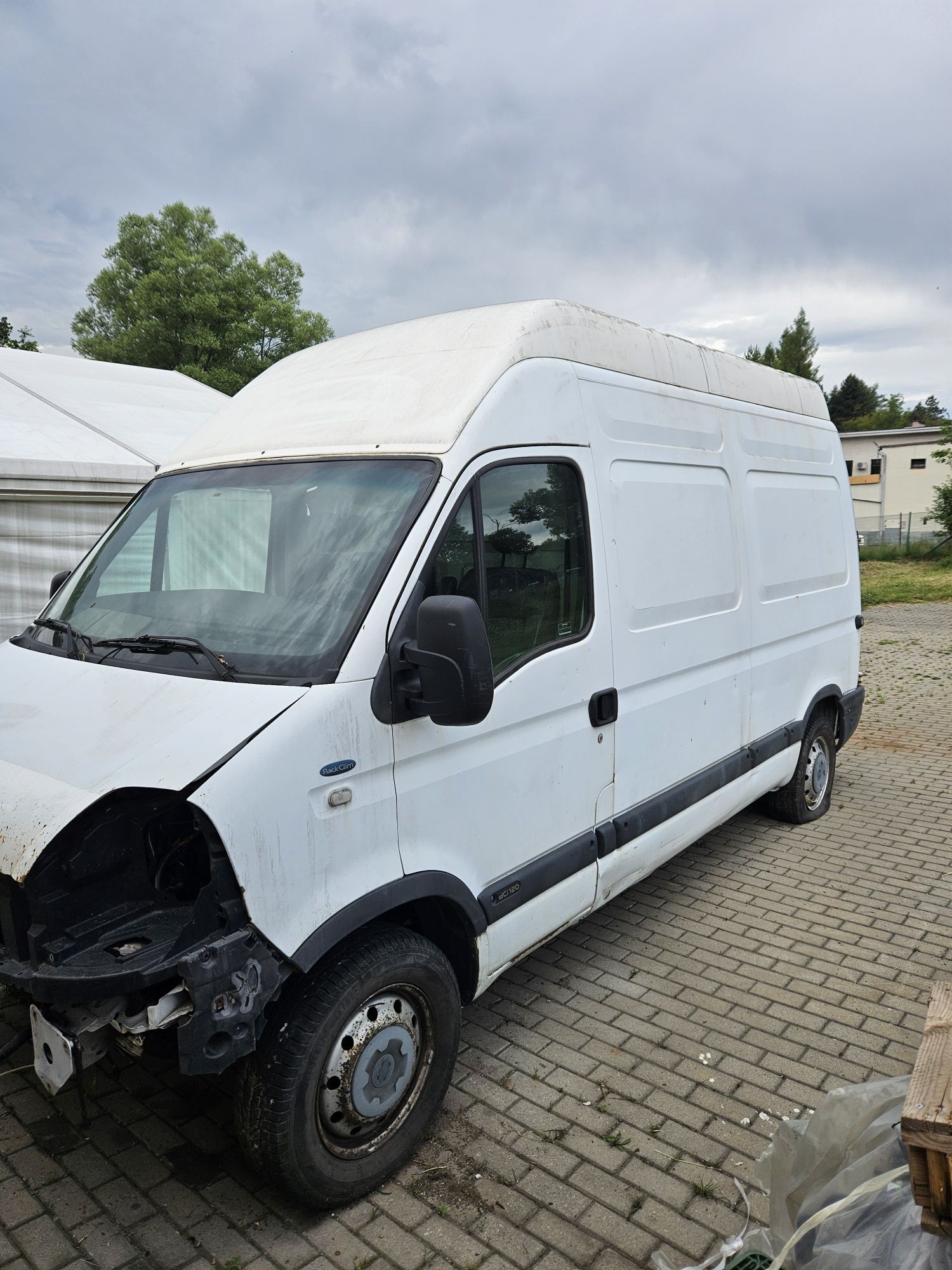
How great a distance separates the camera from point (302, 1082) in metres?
2.52

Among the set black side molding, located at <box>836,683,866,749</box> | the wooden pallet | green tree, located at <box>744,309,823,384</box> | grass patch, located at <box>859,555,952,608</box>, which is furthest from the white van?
green tree, located at <box>744,309,823,384</box>

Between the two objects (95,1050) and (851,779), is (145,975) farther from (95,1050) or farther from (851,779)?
(851,779)

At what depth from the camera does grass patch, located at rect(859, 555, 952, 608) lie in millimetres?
22047

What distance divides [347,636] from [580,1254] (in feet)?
6.36

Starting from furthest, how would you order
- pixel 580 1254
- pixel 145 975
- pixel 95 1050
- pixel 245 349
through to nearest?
pixel 245 349
pixel 580 1254
pixel 95 1050
pixel 145 975

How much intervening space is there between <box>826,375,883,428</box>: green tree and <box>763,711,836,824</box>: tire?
89475 millimetres

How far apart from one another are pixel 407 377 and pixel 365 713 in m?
1.38

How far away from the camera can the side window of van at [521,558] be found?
9.91 ft

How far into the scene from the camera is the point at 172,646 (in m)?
2.85

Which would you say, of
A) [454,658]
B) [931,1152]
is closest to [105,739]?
[454,658]

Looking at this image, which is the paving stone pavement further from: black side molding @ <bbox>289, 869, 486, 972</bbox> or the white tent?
the white tent

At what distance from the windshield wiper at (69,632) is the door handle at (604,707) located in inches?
73.6

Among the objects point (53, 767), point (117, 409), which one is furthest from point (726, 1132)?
point (117, 409)

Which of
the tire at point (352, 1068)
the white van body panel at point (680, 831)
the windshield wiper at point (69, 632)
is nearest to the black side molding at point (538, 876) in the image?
the white van body panel at point (680, 831)
